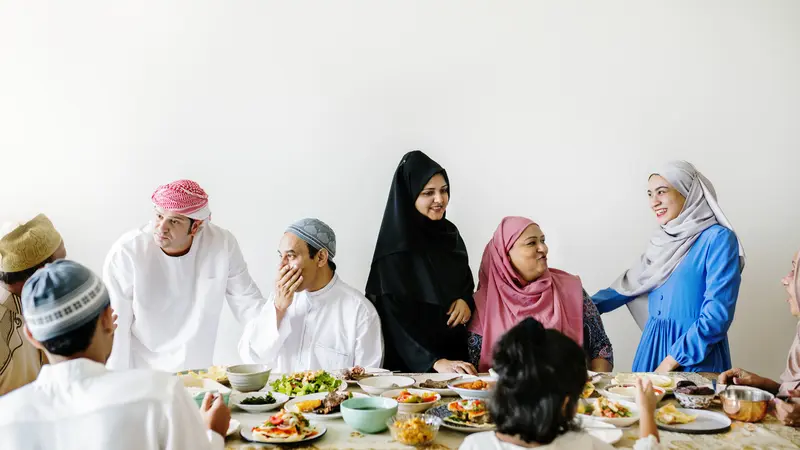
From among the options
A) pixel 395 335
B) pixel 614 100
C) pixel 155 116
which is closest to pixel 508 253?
pixel 395 335

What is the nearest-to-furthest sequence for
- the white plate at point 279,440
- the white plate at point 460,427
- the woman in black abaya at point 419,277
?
the white plate at point 279,440 → the white plate at point 460,427 → the woman in black abaya at point 419,277

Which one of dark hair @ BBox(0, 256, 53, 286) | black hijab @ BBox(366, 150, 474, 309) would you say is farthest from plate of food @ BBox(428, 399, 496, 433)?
dark hair @ BBox(0, 256, 53, 286)

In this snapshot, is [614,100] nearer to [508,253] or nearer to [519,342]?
[508,253]

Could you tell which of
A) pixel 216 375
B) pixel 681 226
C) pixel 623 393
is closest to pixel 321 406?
Answer: pixel 216 375

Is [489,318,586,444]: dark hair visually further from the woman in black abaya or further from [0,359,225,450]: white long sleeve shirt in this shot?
the woman in black abaya

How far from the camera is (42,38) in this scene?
147 inches

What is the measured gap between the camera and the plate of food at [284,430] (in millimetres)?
1671

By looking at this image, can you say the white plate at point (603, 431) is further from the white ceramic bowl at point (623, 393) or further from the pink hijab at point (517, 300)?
the pink hijab at point (517, 300)

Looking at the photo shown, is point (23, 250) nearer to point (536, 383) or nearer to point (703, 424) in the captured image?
point (536, 383)

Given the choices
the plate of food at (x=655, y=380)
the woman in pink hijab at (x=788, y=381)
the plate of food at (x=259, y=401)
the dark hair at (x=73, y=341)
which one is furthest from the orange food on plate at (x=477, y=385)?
the dark hair at (x=73, y=341)

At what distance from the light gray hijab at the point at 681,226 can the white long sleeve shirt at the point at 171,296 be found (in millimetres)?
2060

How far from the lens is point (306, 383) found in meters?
2.20

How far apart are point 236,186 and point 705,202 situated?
2604mm

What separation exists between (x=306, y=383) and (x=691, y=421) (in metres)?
1.23
